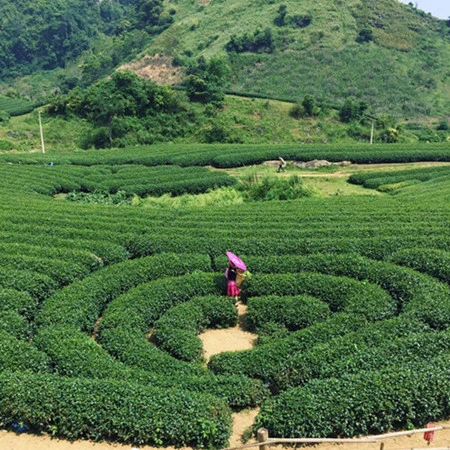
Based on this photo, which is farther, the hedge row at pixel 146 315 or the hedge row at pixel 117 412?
the hedge row at pixel 146 315

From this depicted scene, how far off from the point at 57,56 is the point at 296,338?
466ft

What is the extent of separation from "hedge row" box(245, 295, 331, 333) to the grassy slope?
65.4 m

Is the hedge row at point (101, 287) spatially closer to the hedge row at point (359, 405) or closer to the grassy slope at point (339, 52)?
the hedge row at point (359, 405)

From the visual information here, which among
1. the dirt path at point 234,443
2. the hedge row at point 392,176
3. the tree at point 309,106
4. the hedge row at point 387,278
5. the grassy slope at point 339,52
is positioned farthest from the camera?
the grassy slope at point 339,52

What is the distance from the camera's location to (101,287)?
1655cm

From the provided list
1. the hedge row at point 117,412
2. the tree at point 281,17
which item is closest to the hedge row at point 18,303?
the hedge row at point 117,412

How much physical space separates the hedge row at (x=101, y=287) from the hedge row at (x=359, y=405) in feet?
23.3

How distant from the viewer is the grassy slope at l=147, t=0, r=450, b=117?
82375 millimetres

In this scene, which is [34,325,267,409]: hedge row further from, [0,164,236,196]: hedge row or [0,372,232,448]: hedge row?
[0,164,236,196]: hedge row

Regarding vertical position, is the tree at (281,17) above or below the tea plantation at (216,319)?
above

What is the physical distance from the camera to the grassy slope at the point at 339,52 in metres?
82.4

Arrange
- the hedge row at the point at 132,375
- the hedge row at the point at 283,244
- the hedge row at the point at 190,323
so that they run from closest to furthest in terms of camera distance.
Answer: the hedge row at the point at 132,375 < the hedge row at the point at 190,323 < the hedge row at the point at 283,244

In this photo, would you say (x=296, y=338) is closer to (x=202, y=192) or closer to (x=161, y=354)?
(x=161, y=354)

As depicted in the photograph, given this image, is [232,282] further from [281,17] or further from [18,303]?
[281,17]
